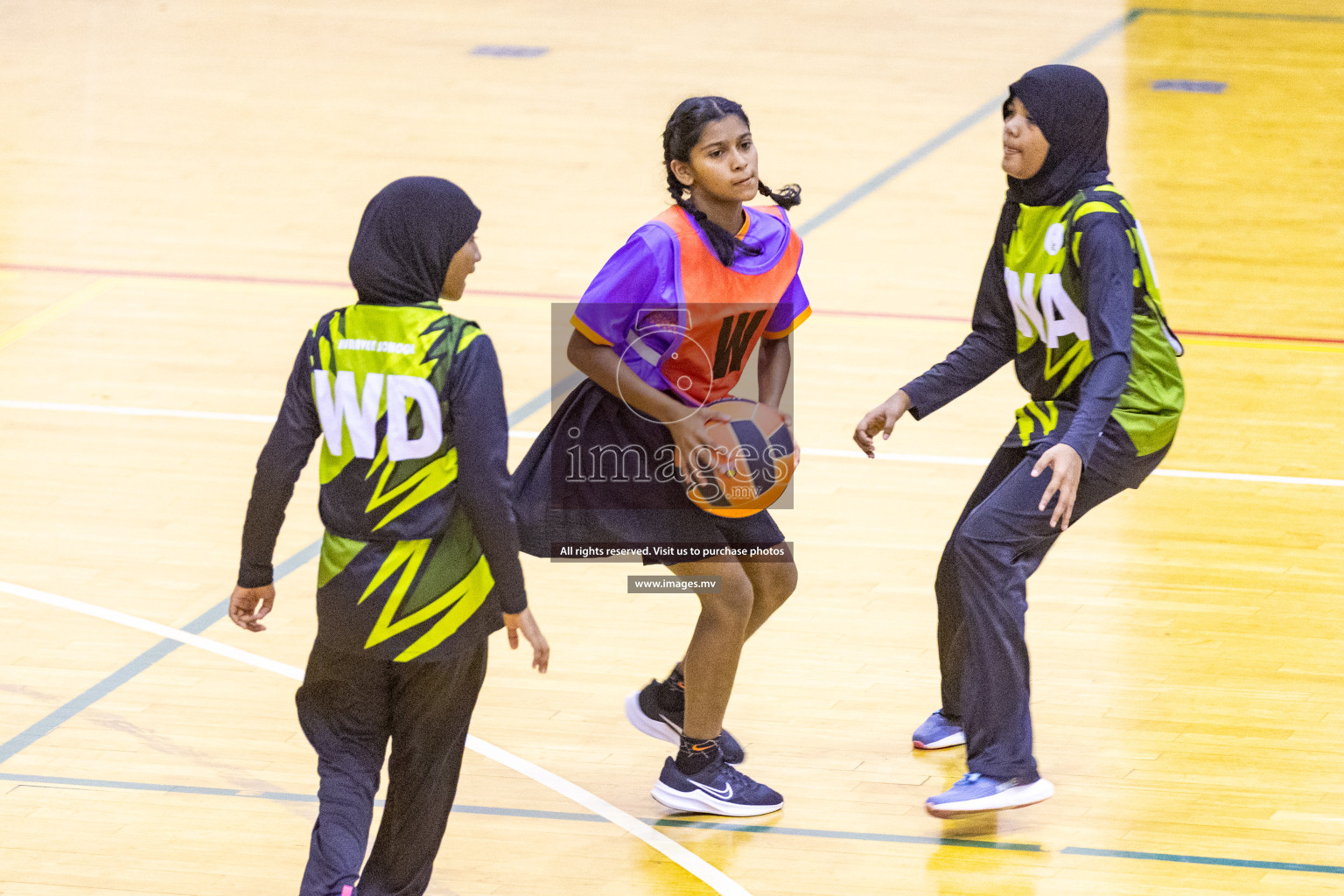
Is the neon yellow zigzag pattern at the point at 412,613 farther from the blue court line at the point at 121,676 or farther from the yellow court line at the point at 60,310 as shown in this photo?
the yellow court line at the point at 60,310

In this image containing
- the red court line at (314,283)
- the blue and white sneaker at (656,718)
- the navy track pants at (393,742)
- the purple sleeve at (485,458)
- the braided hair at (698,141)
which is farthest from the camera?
the red court line at (314,283)

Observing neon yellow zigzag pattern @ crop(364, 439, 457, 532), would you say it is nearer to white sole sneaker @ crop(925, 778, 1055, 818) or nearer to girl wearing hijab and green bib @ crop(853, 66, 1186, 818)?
girl wearing hijab and green bib @ crop(853, 66, 1186, 818)

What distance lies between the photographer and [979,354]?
4.62m

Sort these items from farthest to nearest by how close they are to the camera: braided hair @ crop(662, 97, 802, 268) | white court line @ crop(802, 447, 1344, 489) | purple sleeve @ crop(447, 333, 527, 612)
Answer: white court line @ crop(802, 447, 1344, 489)
braided hair @ crop(662, 97, 802, 268)
purple sleeve @ crop(447, 333, 527, 612)

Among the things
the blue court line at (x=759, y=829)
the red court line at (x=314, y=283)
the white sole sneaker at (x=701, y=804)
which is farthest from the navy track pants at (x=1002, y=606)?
the red court line at (x=314, y=283)

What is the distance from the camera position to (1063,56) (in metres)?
13.8

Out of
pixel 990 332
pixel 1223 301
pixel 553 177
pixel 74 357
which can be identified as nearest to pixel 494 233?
pixel 553 177

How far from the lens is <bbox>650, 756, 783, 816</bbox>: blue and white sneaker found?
443cm

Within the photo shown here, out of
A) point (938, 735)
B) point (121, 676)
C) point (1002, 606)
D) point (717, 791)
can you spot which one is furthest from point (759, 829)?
point (121, 676)

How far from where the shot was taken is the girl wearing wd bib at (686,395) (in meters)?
4.16

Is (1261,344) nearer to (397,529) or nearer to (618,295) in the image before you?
(618,295)

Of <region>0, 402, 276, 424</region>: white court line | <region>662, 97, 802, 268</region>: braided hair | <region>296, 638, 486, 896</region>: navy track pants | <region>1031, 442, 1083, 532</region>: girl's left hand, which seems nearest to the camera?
<region>296, 638, 486, 896</region>: navy track pants

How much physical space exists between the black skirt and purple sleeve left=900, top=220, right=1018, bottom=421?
69cm

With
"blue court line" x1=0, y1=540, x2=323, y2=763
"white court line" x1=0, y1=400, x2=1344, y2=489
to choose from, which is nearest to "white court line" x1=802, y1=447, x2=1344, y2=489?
"white court line" x1=0, y1=400, x2=1344, y2=489
